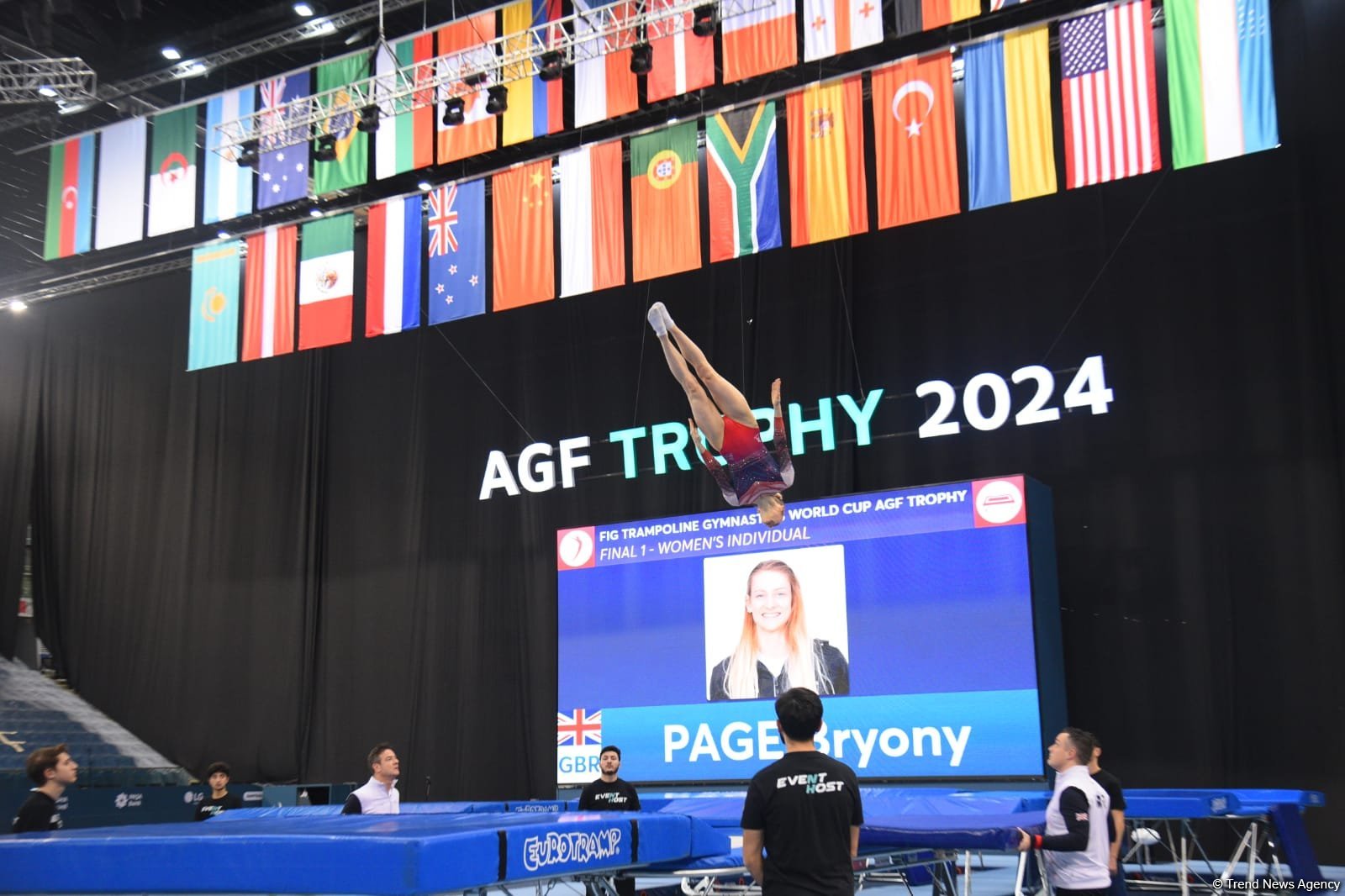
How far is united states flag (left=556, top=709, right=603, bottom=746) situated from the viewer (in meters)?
11.6

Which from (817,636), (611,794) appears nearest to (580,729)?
(817,636)

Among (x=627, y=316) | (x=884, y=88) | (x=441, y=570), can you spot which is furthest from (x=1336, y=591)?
(x=441, y=570)

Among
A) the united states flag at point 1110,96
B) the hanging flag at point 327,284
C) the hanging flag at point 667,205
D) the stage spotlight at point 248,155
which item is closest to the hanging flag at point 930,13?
the united states flag at point 1110,96

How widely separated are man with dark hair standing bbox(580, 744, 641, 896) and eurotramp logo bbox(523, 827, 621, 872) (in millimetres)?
3739

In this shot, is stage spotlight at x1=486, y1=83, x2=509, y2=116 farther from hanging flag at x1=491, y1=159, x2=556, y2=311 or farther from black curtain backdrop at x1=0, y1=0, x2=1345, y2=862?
black curtain backdrop at x1=0, y1=0, x2=1345, y2=862

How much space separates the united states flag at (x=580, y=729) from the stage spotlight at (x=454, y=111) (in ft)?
19.5

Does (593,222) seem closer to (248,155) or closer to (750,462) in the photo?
(248,155)

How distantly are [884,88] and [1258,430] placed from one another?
447 centimetres

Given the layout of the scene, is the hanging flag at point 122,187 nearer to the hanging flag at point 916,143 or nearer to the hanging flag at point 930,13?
the hanging flag at point 916,143

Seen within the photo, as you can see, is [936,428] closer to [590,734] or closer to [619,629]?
[619,629]

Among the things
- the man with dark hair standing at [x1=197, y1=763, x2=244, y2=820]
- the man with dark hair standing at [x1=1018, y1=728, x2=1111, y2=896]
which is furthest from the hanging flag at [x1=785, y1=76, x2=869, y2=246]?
the man with dark hair standing at [x1=197, y1=763, x2=244, y2=820]

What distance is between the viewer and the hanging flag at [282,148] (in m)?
12.8

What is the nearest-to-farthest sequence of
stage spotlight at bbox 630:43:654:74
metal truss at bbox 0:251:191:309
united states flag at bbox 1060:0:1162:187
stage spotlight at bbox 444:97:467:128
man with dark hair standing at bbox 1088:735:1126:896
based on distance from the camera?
man with dark hair standing at bbox 1088:735:1126:896
united states flag at bbox 1060:0:1162:187
stage spotlight at bbox 630:43:654:74
stage spotlight at bbox 444:97:467:128
metal truss at bbox 0:251:191:309

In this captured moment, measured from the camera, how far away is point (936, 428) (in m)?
12.0
